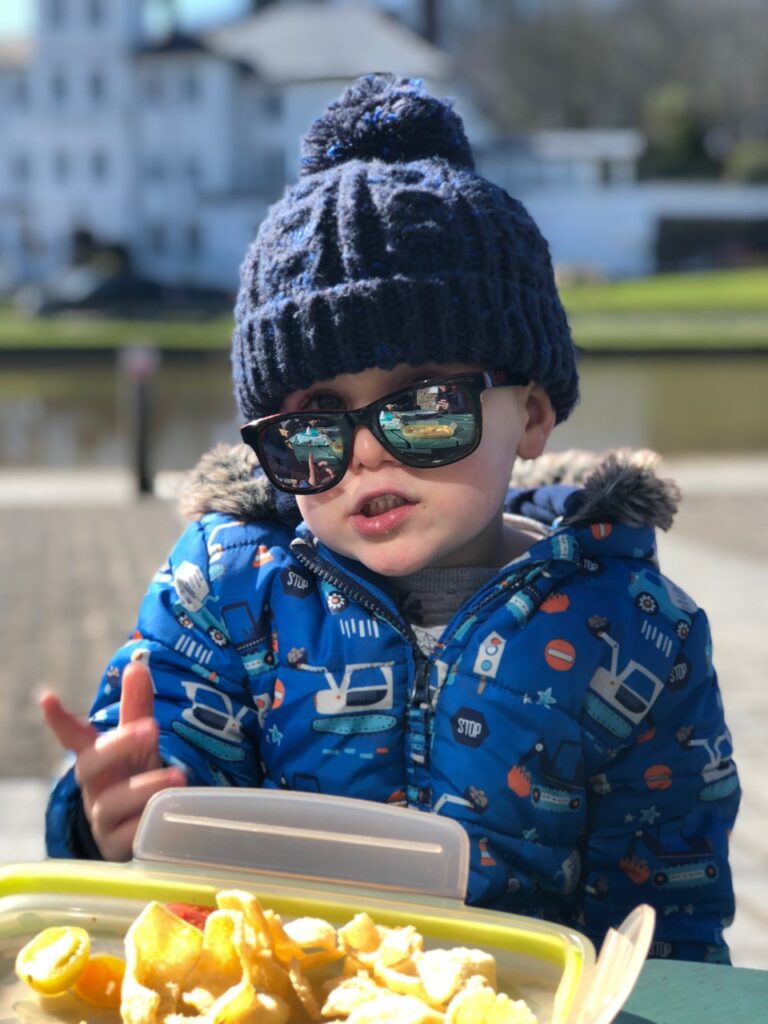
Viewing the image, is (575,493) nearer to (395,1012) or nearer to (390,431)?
(390,431)

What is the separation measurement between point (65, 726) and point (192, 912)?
33 cm

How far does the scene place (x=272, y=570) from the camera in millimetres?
1932

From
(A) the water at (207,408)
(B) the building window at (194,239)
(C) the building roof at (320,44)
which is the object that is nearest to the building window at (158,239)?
(B) the building window at (194,239)

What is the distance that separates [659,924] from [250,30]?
74465 mm

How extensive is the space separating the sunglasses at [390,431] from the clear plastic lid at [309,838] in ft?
1.80

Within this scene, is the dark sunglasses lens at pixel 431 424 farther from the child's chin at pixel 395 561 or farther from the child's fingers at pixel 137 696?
the child's fingers at pixel 137 696

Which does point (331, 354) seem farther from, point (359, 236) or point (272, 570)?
point (272, 570)

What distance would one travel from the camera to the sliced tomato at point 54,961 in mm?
1103

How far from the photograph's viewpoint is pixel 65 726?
1.47 m

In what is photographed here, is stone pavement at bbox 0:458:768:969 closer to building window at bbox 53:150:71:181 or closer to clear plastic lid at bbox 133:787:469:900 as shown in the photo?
clear plastic lid at bbox 133:787:469:900

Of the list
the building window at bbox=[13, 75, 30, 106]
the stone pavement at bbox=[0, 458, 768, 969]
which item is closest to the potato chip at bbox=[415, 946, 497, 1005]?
the stone pavement at bbox=[0, 458, 768, 969]

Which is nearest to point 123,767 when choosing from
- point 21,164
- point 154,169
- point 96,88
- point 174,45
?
point 154,169

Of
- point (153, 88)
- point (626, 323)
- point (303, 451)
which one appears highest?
point (153, 88)

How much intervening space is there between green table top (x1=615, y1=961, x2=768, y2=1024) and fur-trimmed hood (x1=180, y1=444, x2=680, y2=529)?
71 centimetres
